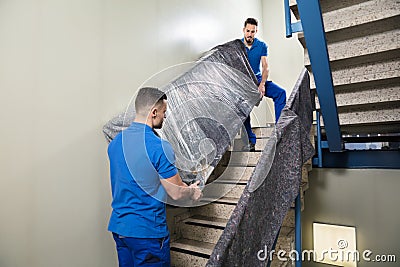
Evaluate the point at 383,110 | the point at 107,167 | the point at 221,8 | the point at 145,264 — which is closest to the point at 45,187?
the point at 107,167

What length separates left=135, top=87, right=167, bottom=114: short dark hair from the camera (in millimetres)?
1043

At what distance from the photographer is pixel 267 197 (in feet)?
4.16

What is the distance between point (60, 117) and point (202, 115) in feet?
3.26

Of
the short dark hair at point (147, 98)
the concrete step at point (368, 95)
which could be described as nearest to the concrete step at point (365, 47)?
the concrete step at point (368, 95)

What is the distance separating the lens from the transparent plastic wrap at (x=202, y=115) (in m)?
1.13

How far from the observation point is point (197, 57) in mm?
3117

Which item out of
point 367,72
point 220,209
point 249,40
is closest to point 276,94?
point 249,40

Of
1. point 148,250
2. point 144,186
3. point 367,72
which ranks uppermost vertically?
point 367,72

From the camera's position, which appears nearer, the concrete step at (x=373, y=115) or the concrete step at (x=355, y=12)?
the concrete step at (x=355, y=12)

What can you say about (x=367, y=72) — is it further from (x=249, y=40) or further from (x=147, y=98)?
(x=147, y=98)

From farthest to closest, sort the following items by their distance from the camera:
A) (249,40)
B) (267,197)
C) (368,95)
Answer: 1. (249,40)
2. (368,95)
3. (267,197)

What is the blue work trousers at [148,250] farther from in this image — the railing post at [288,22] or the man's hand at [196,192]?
the railing post at [288,22]

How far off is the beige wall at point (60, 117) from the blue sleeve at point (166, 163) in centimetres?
83

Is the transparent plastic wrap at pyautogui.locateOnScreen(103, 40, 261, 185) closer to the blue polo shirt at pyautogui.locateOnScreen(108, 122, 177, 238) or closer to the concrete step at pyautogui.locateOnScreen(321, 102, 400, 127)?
the blue polo shirt at pyautogui.locateOnScreen(108, 122, 177, 238)
